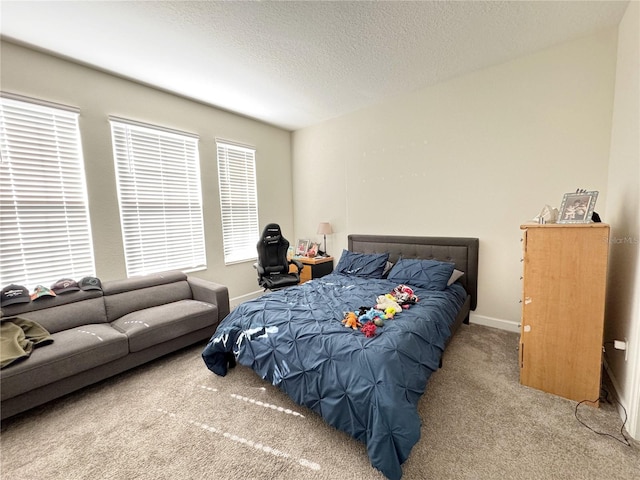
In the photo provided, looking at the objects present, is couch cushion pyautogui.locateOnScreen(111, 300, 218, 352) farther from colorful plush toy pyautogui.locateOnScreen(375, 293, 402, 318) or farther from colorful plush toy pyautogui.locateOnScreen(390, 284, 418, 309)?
colorful plush toy pyautogui.locateOnScreen(390, 284, 418, 309)

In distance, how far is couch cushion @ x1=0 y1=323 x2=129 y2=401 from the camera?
5.59ft

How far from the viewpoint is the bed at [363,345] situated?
1.36 meters

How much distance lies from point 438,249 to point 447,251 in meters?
0.10

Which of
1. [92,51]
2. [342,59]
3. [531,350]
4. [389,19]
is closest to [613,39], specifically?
[389,19]

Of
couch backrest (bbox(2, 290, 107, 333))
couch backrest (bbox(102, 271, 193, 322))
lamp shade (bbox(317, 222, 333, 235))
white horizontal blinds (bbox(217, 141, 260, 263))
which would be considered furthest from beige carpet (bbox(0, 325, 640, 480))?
lamp shade (bbox(317, 222, 333, 235))

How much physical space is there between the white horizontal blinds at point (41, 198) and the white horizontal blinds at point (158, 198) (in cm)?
37

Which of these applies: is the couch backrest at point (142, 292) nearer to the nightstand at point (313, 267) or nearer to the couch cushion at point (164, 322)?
the couch cushion at point (164, 322)

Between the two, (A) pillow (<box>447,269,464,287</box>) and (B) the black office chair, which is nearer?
(A) pillow (<box>447,269,464,287</box>)

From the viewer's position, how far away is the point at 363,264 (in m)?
3.47

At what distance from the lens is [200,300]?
3.04 metres

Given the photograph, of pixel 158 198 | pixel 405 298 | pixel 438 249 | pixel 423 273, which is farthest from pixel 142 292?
pixel 438 249

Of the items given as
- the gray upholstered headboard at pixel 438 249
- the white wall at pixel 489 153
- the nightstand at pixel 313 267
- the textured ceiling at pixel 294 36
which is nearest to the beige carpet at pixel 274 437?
the gray upholstered headboard at pixel 438 249

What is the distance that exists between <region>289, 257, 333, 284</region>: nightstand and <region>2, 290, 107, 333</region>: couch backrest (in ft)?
7.27

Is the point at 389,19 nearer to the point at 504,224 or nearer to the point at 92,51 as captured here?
the point at 504,224
